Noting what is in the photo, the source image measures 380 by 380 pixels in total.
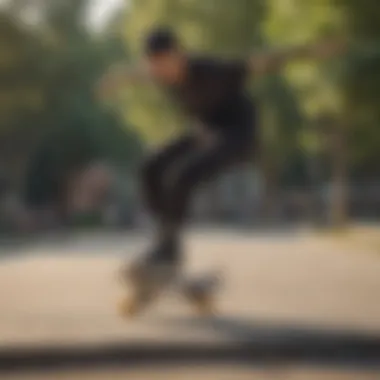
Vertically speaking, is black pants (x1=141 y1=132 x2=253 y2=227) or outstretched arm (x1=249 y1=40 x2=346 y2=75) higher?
outstretched arm (x1=249 y1=40 x2=346 y2=75)

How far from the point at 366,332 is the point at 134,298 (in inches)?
14.6

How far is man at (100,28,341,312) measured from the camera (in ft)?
3.67

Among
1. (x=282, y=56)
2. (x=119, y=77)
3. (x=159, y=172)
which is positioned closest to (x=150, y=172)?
(x=159, y=172)

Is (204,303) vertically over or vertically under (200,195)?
under

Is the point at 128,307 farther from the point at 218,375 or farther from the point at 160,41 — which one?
the point at 160,41

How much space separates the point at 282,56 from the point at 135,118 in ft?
0.82

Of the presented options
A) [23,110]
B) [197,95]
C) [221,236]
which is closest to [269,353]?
[221,236]

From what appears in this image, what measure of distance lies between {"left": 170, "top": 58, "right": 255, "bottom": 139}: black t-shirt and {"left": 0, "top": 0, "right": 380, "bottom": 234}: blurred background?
0.02 metres

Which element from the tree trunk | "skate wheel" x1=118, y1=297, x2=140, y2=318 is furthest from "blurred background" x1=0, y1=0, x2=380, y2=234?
"skate wheel" x1=118, y1=297, x2=140, y2=318

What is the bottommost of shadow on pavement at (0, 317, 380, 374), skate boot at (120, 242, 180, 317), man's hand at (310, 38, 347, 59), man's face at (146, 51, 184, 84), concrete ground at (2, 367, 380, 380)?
concrete ground at (2, 367, 380, 380)

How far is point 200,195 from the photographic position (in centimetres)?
113

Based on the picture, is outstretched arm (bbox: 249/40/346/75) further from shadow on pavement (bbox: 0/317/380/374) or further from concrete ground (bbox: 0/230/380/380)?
shadow on pavement (bbox: 0/317/380/374)

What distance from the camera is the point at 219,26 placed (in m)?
1.12

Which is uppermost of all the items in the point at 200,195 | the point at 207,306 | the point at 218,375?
the point at 200,195
